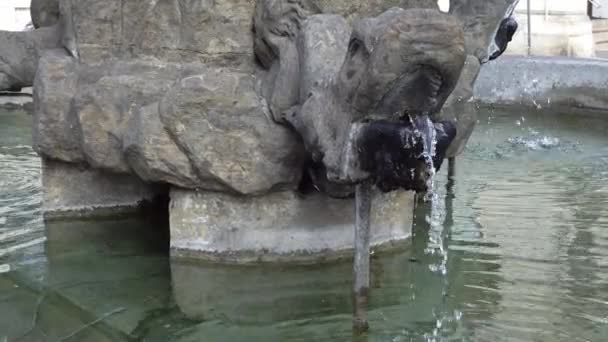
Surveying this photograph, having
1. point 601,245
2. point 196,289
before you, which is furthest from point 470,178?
point 196,289

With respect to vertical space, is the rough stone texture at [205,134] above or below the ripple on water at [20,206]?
above

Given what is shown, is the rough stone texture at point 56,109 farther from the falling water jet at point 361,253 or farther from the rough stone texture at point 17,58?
the falling water jet at point 361,253

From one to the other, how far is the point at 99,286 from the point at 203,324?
19.1 inches

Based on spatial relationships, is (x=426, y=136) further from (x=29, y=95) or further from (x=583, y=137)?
(x=29, y=95)

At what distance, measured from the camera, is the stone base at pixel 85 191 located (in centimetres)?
366

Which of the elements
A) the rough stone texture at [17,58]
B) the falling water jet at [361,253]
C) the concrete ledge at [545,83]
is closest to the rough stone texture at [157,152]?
the falling water jet at [361,253]

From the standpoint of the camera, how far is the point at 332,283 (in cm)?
297

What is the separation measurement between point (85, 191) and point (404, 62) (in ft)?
6.07

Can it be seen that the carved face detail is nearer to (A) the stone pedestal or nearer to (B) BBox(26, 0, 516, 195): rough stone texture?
(B) BBox(26, 0, 516, 195): rough stone texture

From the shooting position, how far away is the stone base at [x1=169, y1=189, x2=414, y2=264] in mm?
3145

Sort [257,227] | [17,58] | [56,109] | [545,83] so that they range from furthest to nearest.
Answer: [545,83], [17,58], [56,109], [257,227]

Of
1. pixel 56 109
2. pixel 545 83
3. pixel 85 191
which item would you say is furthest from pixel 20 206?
pixel 545 83

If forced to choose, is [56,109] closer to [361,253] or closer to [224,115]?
[224,115]

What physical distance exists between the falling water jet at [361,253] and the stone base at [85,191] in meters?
1.46
